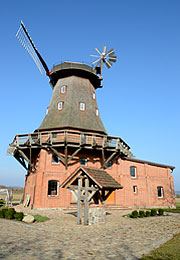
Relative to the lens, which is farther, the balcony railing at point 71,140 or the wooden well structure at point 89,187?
the balcony railing at point 71,140

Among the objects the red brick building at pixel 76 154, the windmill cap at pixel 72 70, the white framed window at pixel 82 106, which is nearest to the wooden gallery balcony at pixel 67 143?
the red brick building at pixel 76 154

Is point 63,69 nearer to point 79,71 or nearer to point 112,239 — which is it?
point 79,71

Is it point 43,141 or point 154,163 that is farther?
point 154,163

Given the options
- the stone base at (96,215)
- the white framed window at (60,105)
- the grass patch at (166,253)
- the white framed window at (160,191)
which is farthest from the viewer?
the white framed window at (160,191)

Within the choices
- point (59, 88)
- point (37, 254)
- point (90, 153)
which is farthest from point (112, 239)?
point (59, 88)

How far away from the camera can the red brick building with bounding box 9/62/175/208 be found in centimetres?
1777

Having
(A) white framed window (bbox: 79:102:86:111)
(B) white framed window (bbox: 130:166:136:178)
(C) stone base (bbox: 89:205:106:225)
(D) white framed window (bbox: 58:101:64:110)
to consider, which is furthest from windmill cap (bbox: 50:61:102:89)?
(C) stone base (bbox: 89:205:106:225)

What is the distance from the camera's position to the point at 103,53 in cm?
2711

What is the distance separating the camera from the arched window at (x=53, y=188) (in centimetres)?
1783

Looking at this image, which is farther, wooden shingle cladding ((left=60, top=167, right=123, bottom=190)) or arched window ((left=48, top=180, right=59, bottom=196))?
arched window ((left=48, top=180, right=59, bottom=196))

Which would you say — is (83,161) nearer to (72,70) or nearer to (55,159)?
(55,159)

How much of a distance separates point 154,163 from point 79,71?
1475cm

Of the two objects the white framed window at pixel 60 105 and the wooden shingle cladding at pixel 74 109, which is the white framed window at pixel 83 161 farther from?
the white framed window at pixel 60 105

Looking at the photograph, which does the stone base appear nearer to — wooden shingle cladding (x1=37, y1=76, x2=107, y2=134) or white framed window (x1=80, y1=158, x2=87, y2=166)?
white framed window (x1=80, y1=158, x2=87, y2=166)
